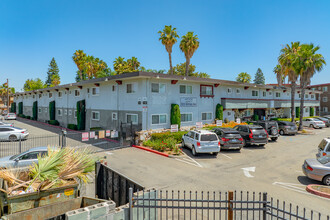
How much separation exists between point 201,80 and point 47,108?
105ft

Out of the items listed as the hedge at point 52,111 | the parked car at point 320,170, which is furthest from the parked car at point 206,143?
the hedge at point 52,111

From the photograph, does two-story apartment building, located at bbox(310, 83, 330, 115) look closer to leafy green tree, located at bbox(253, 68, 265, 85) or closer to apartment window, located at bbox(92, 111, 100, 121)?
leafy green tree, located at bbox(253, 68, 265, 85)

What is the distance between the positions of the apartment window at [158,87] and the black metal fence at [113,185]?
14432 millimetres

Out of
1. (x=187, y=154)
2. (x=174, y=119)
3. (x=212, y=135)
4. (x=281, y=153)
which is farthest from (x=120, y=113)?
(x=281, y=153)

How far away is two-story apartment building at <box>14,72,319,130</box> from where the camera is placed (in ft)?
67.9

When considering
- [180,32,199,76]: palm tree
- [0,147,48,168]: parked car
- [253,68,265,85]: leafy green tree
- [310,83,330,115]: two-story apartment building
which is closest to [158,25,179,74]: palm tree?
[180,32,199,76]: palm tree

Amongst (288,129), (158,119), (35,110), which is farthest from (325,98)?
(35,110)

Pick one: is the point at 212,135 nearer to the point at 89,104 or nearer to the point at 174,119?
the point at 174,119

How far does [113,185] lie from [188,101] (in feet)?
60.7

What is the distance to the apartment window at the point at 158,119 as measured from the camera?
21.0 meters

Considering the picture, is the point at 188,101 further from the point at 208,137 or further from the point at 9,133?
the point at 9,133

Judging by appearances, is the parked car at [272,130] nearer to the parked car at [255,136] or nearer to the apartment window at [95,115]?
the parked car at [255,136]

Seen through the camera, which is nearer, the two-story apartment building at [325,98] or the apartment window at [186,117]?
the apartment window at [186,117]

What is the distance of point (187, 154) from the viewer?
16297 millimetres
